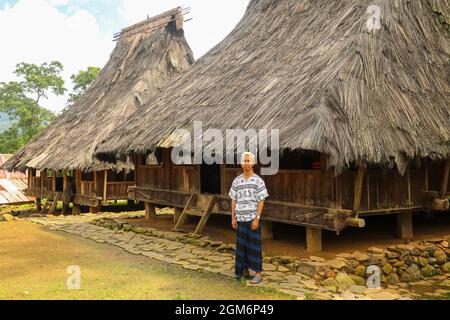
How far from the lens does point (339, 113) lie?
22.8 ft

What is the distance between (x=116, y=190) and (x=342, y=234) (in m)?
9.69

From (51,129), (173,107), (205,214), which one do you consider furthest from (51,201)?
(205,214)

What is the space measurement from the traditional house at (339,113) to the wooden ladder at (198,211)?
31mm

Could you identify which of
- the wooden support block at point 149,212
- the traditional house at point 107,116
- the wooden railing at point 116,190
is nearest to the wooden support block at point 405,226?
the wooden support block at point 149,212

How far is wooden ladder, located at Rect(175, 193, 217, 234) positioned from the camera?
9828 mm

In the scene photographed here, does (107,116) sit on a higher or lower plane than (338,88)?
higher

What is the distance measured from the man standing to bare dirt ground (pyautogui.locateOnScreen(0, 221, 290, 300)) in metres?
0.42

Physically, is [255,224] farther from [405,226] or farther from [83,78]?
[83,78]

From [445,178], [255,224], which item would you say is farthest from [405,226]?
[255,224]

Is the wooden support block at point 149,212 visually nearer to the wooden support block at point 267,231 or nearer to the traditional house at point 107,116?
the traditional house at point 107,116

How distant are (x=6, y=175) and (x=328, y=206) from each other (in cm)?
2168
